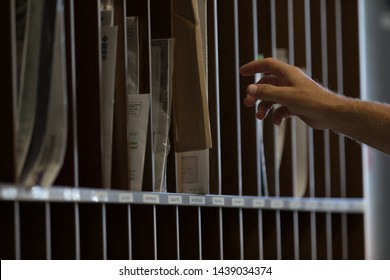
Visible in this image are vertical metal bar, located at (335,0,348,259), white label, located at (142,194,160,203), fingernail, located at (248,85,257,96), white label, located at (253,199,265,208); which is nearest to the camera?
white label, located at (142,194,160,203)

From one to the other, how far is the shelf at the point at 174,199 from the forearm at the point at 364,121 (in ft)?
1.34

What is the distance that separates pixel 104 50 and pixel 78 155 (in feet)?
0.87

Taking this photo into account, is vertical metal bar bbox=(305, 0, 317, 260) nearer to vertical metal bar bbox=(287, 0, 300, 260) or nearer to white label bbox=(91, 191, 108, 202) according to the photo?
vertical metal bar bbox=(287, 0, 300, 260)

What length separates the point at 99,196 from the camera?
2.25 metres

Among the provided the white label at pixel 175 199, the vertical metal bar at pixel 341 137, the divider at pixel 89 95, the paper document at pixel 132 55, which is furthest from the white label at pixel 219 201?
the vertical metal bar at pixel 341 137

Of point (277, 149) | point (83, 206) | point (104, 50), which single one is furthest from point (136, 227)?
point (277, 149)

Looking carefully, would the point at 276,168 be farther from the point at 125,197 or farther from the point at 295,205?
the point at 125,197

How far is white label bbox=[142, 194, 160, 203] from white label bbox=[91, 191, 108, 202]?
0.19m

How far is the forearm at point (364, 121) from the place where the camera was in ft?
8.96

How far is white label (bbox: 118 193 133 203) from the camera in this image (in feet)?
7.72

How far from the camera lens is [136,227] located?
262 centimetres

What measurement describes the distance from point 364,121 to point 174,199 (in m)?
0.58

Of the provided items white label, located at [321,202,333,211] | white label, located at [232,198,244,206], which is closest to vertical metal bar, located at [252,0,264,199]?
white label, located at [232,198,244,206]
